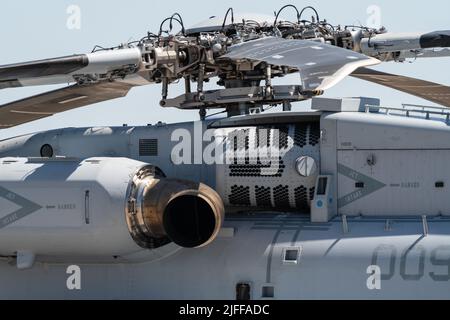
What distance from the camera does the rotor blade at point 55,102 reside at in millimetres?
18109

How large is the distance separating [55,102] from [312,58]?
639 centimetres

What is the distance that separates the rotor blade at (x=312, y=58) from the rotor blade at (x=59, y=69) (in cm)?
232

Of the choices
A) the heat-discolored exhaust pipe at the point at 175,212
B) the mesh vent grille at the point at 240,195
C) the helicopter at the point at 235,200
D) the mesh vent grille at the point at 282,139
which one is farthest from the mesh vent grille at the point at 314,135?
the heat-discolored exhaust pipe at the point at 175,212

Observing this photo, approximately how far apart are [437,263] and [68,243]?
18.6ft

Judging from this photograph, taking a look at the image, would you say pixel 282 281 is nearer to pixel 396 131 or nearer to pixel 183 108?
pixel 396 131

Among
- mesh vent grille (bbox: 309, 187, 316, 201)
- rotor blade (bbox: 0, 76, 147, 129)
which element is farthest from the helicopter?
rotor blade (bbox: 0, 76, 147, 129)

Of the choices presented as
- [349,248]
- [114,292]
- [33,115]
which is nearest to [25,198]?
[114,292]

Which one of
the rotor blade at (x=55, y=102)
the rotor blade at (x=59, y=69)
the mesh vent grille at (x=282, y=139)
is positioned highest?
the rotor blade at (x=59, y=69)

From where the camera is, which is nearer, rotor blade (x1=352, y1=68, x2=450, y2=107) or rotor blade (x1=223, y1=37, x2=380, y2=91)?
rotor blade (x1=223, y1=37, x2=380, y2=91)

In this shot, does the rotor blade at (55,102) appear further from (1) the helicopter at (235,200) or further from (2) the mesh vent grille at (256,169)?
(2) the mesh vent grille at (256,169)

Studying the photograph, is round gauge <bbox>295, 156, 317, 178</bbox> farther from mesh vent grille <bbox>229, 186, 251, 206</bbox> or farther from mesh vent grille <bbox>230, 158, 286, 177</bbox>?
mesh vent grille <bbox>229, 186, 251, 206</bbox>

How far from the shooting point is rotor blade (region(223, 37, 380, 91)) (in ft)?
42.5

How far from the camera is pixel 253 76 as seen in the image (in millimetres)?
18812

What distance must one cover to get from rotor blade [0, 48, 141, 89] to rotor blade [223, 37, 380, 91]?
2.32m
